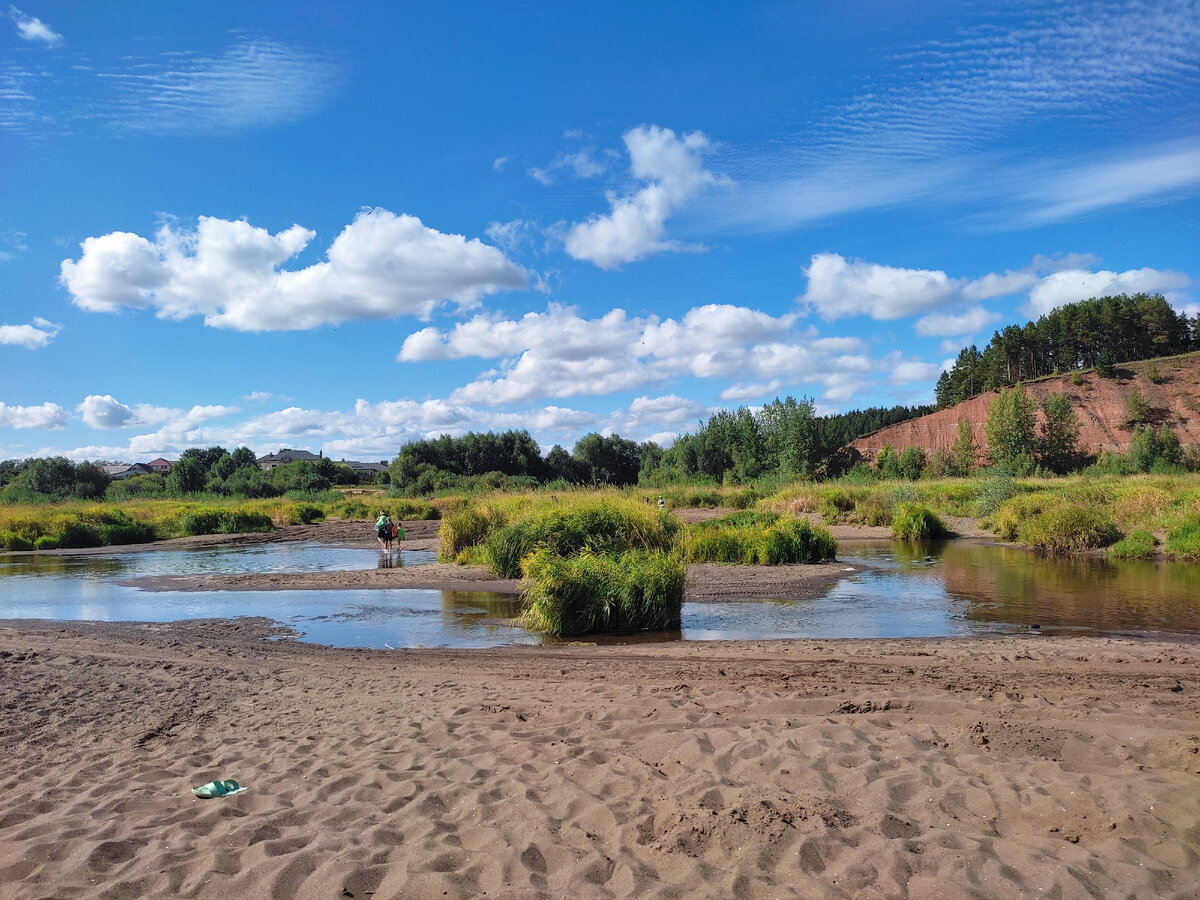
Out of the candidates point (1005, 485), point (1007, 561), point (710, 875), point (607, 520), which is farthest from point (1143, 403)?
point (710, 875)

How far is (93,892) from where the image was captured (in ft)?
13.1

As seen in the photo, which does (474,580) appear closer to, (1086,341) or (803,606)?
(803,606)

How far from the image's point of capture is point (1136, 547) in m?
23.3

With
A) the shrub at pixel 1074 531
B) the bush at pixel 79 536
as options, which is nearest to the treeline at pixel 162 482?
the bush at pixel 79 536

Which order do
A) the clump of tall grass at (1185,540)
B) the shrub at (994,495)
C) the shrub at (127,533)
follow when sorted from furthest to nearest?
the shrub at (127,533), the shrub at (994,495), the clump of tall grass at (1185,540)

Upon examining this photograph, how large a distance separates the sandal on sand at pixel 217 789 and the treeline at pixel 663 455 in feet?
217

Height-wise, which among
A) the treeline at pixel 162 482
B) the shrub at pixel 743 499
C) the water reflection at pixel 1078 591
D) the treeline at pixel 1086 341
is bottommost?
the water reflection at pixel 1078 591

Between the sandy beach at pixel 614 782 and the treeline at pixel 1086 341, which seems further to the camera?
the treeline at pixel 1086 341

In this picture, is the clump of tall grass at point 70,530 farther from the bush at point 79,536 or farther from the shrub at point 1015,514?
the shrub at point 1015,514

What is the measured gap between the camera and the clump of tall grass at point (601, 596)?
42.8 ft

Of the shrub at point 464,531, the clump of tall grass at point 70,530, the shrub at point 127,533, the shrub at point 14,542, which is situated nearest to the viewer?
the shrub at point 464,531

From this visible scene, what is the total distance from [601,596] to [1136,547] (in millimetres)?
19689

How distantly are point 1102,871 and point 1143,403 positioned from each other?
106 meters

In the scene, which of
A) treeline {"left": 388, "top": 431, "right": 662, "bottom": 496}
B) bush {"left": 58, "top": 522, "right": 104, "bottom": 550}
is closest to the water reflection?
bush {"left": 58, "top": 522, "right": 104, "bottom": 550}
